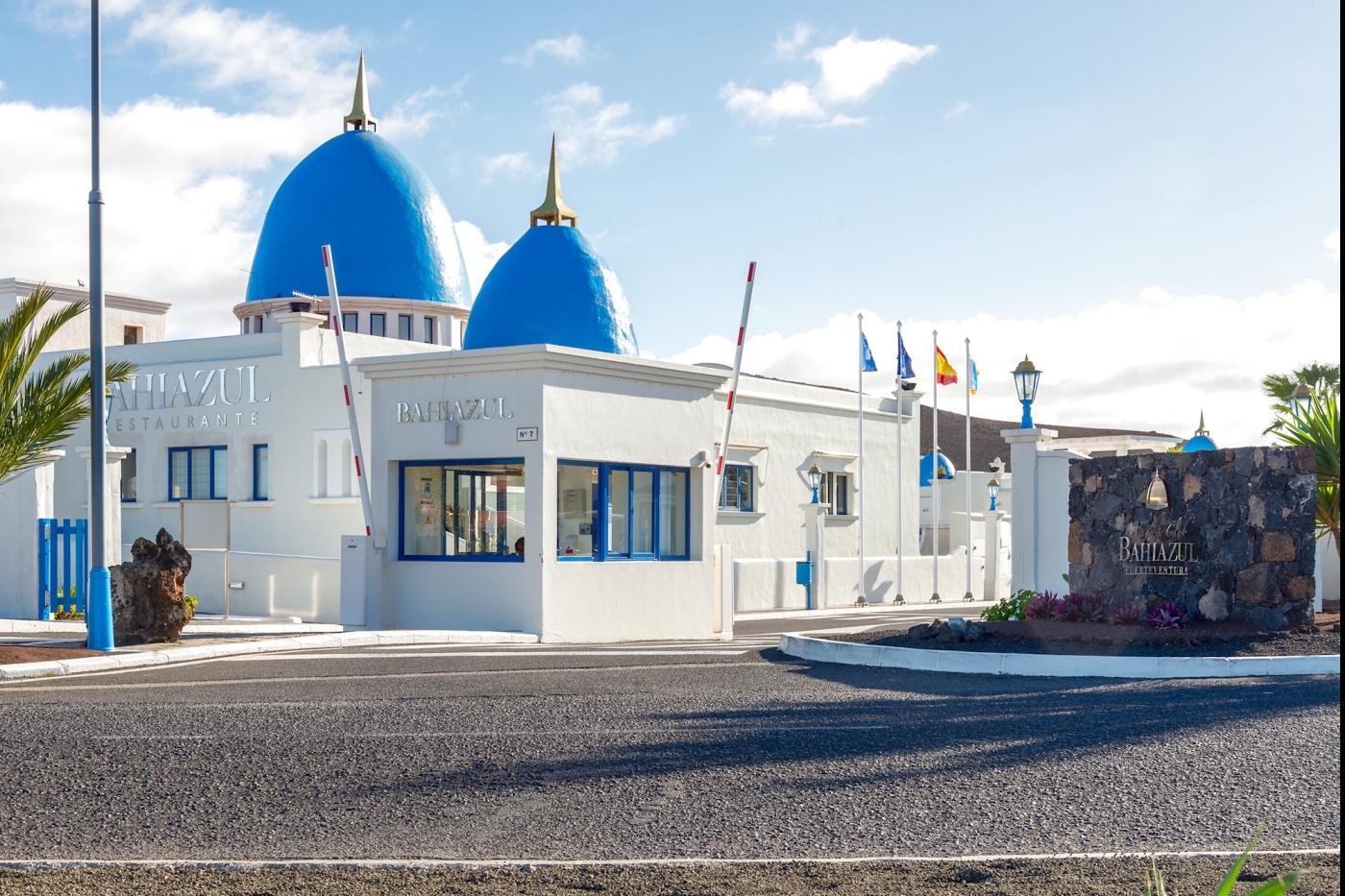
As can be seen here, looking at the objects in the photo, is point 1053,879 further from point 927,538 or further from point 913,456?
point 927,538

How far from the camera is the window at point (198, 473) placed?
28688 mm

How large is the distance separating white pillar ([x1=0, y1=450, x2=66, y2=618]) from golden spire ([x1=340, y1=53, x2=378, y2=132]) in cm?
1794

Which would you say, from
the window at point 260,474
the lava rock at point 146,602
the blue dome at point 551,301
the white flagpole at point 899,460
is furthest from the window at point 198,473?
the white flagpole at point 899,460

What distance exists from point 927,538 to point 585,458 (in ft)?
108

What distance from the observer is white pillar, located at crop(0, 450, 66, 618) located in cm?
2056

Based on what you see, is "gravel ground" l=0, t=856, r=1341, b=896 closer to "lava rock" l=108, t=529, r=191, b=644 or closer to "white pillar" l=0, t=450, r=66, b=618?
"lava rock" l=108, t=529, r=191, b=644

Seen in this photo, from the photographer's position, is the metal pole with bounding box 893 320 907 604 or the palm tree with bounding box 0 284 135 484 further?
the metal pole with bounding box 893 320 907 604

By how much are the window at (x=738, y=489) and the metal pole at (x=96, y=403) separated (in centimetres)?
1788

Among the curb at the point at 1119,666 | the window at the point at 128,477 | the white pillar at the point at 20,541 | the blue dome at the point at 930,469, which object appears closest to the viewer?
the curb at the point at 1119,666

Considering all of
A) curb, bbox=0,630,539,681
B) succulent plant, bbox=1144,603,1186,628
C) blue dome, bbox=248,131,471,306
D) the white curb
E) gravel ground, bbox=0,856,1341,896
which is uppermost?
blue dome, bbox=248,131,471,306

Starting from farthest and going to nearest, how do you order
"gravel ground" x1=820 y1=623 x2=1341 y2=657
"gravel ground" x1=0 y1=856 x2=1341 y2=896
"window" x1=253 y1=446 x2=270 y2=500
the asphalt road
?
"window" x1=253 y1=446 x2=270 y2=500 → "gravel ground" x1=820 y1=623 x2=1341 y2=657 → the asphalt road → "gravel ground" x1=0 y1=856 x2=1341 y2=896

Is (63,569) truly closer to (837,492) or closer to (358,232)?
(358,232)

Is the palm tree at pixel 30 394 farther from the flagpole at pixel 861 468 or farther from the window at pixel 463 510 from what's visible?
the flagpole at pixel 861 468

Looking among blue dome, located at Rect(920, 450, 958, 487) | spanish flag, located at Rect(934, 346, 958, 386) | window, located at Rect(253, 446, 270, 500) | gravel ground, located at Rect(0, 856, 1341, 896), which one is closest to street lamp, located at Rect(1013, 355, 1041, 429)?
gravel ground, located at Rect(0, 856, 1341, 896)
